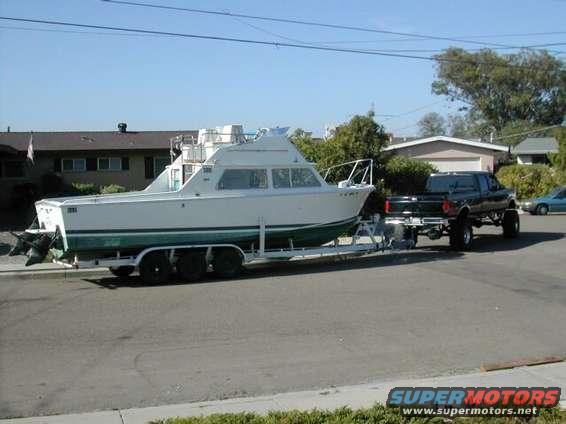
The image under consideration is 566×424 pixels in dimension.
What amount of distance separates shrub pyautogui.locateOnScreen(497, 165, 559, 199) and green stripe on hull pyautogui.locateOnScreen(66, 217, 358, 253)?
83.1 feet

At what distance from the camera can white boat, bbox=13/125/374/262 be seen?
13461mm

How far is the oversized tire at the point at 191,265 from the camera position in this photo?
1430cm

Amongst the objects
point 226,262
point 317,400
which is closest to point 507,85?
point 226,262

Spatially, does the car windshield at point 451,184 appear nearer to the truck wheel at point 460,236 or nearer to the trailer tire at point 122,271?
the truck wheel at point 460,236

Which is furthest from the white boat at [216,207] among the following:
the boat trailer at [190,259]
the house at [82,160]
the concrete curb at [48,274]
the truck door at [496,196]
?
the house at [82,160]

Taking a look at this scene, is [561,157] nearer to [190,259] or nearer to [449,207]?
[449,207]

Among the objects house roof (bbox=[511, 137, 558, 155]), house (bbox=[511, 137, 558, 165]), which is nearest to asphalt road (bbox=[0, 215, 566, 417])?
house roof (bbox=[511, 137, 558, 155])

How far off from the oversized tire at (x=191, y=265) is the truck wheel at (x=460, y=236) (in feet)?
24.0

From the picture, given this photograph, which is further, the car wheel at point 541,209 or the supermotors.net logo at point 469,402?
the car wheel at point 541,209

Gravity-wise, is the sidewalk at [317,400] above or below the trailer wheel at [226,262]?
below

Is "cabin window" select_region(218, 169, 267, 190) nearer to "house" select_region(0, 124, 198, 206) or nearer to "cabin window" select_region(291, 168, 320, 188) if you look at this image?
"cabin window" select_region(291, 168, 320, 188)

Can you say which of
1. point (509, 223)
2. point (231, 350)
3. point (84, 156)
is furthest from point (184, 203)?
point (84, 156)

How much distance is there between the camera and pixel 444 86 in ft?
281

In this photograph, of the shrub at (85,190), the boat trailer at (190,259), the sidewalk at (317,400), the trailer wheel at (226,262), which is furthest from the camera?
the shrub at (85,190)
